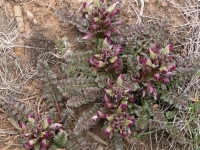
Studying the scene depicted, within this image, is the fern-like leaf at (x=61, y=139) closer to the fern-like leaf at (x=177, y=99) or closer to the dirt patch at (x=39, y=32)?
the dirt patch at (x=39, y=32)

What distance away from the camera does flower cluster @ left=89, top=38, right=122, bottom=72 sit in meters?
3.54

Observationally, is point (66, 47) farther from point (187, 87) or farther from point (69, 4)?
point (187, 87)

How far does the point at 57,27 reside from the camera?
3.90 m

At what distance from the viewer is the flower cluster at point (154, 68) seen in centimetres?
344

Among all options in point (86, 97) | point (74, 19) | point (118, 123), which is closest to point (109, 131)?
point (118, 123)

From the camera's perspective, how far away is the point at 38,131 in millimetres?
3338

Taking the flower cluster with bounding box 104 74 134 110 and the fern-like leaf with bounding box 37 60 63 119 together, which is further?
the fern-like leaf with bounding box 37 60 63 119

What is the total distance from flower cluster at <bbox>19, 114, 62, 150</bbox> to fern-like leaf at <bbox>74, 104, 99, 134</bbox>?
0.17 m

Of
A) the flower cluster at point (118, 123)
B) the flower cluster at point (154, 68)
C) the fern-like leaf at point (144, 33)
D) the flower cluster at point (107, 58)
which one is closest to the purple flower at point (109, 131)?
the flower cluster at point (118, 123)

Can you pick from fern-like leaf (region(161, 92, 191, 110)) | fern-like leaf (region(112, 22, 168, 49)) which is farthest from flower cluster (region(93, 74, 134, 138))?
fern-like leaf (region(112, 22, 168, 49))

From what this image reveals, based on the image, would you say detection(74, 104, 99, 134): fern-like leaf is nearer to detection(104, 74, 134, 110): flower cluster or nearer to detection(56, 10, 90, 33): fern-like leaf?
detection(104, 74, 134, 110): flower cluster

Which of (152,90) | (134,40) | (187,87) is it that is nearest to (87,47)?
(134,40)

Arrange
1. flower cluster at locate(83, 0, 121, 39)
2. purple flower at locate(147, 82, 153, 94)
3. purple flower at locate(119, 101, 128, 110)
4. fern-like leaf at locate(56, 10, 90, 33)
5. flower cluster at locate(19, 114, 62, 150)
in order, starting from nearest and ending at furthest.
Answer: flower cluster at locate(19, 114, 62, 150), purple flower at locate(119, 101, 128, 110), purple flower at locate(147, 82, 153, 94), flower cluster at locate(83, 0, 121, 39), fern-like leaf at locate(56, 10, 90, 33)

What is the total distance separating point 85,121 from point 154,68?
77 centimetres
